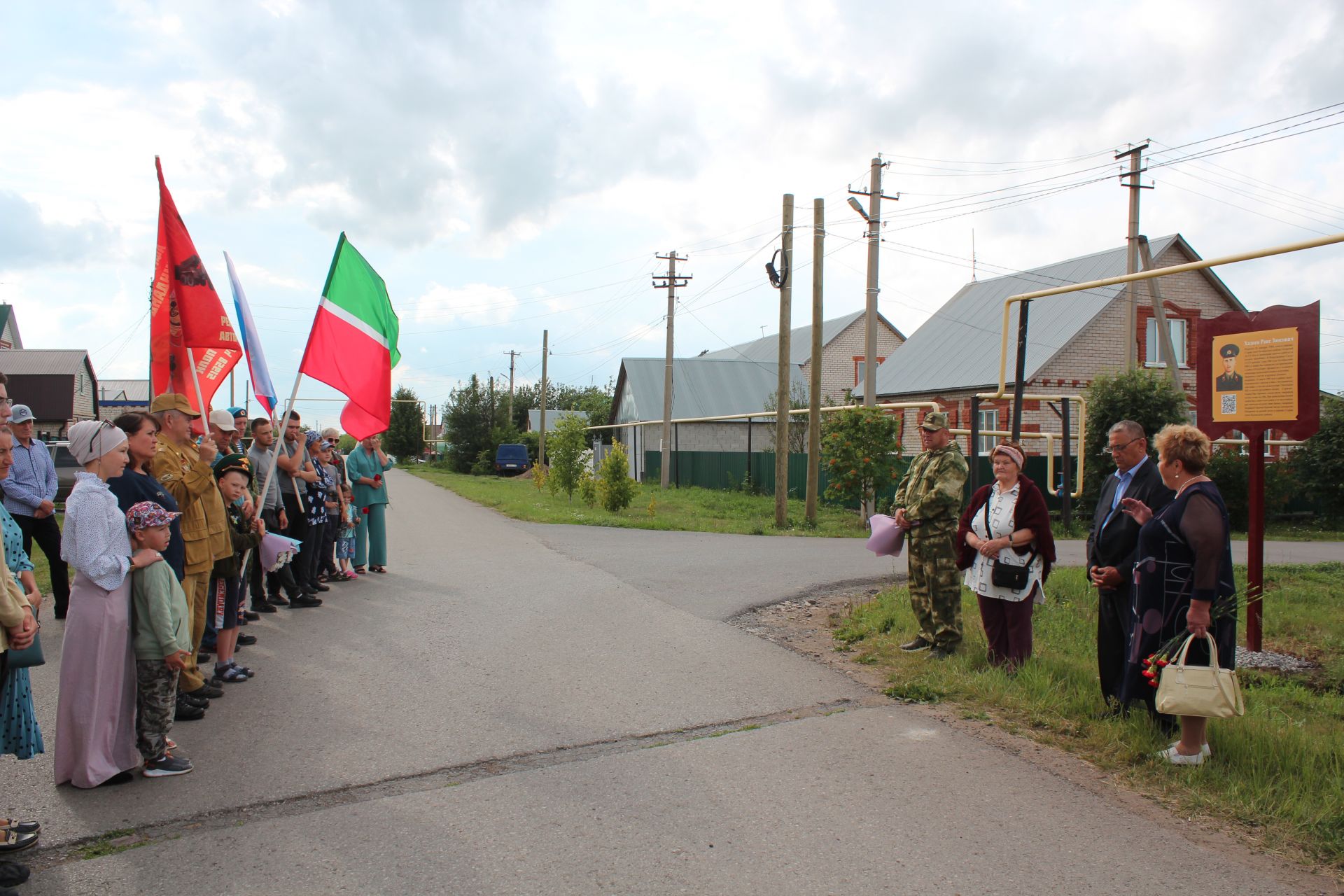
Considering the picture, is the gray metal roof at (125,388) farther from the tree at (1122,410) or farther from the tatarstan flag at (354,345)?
the tatarstan flag at (354,345)

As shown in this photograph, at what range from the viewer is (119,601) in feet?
14.2

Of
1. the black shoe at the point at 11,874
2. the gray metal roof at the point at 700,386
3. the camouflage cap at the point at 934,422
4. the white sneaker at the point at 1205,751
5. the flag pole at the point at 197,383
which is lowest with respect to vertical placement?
the black shoe at the point at 11,874

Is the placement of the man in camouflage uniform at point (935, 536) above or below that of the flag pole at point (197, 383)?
below

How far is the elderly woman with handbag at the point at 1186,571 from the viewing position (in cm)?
442

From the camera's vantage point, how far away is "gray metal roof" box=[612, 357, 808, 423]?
4234 centimetres

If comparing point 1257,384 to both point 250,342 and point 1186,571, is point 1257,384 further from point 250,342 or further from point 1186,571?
point 250,342

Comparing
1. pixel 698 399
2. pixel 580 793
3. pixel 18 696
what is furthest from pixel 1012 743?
pixel 698 399

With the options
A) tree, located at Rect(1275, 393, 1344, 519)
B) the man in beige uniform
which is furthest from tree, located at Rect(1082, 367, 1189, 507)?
the man in beige uniform

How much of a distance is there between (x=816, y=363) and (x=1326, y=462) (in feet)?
42.0

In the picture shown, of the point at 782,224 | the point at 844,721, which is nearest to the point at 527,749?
the point at 844,721

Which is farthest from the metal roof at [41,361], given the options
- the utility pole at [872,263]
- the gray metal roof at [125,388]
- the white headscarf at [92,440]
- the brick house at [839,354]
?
the white headscarf at [92,440]

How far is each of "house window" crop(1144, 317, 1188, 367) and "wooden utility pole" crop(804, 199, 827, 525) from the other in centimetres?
1621

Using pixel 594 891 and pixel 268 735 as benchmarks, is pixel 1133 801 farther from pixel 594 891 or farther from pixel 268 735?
pixel 268 735

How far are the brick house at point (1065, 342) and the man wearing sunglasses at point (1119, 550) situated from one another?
2222 centimetres
